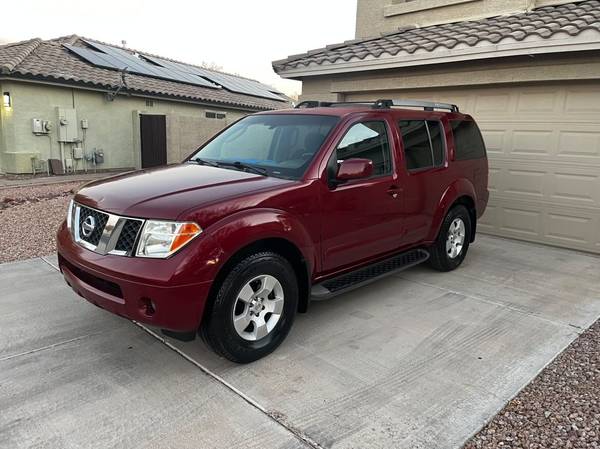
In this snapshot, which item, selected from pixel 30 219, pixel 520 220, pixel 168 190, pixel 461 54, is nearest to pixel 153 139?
pixel 30 219

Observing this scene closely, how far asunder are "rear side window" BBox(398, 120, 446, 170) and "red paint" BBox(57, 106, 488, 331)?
0.09 metres

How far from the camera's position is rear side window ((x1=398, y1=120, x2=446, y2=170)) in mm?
4809

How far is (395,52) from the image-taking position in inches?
301

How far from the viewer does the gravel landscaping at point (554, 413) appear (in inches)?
104

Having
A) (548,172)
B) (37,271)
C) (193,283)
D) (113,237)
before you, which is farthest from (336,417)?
(548,172)

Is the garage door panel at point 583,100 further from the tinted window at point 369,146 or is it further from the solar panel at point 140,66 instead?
the solar panel at point 140,66

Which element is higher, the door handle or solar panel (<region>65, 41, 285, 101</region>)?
solar panel (<region>65, 41, 285, 101</region>)

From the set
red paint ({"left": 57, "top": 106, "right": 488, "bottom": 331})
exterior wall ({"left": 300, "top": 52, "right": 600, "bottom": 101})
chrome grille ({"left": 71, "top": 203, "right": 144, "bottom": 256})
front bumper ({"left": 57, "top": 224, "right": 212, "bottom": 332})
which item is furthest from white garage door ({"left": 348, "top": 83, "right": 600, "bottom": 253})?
chrome grille ({"left": 71, "top": 203, "right": 144, "bottom": 256})

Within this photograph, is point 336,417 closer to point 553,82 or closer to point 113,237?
point 113,237

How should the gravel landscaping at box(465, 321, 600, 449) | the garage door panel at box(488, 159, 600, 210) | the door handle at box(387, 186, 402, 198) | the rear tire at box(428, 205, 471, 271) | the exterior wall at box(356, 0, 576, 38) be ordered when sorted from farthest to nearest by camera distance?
the exterior wall at box(356, 0, 576, 38)
the garage door panel at box(488, 159, 600, 210)
the rear tire at box(428, 205, 471, 271)
the door handle at box(387, 186, 402, 198)
the gravel landscaping at box(465, 321, 600, 449)

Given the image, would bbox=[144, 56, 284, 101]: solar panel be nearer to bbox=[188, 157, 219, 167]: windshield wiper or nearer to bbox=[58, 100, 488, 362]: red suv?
bbox=[188, 157, 219, 167]: windshield wiper

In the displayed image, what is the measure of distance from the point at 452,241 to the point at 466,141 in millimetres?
1263

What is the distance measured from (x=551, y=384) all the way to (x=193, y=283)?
2.53m

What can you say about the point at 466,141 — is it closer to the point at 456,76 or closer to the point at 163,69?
the point at 456,76
